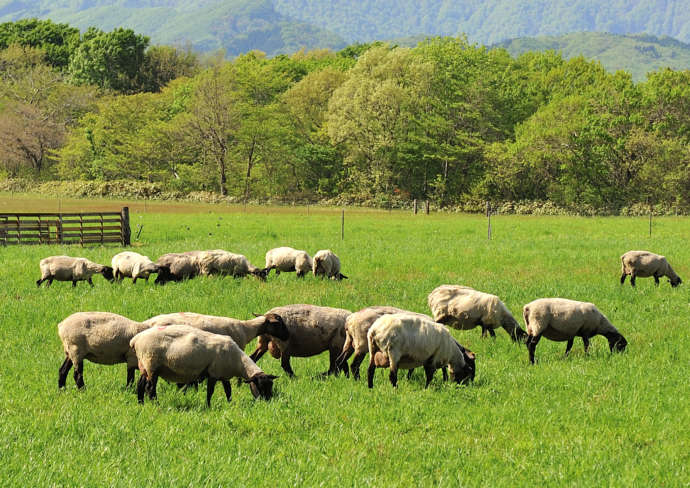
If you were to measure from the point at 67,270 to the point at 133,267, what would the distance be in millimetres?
1983

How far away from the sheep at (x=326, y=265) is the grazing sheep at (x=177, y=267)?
397cm

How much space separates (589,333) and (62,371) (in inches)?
414

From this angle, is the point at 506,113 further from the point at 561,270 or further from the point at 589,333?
the point at 589,333

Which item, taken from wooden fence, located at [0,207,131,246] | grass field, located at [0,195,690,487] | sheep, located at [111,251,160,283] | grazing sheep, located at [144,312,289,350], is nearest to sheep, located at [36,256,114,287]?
sheep, located at [111,251,160,283]

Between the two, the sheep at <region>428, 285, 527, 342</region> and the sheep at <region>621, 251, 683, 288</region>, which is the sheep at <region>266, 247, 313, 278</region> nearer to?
the sheep at <region>428, 285, 527, 342</region>

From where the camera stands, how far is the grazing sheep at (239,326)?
37.9 ft

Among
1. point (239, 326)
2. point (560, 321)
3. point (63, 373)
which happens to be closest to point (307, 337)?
point (239, 326)

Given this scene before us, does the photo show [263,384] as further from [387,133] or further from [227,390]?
[387,133]

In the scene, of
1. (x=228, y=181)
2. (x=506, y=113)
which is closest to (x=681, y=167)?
(x=506, y=113)

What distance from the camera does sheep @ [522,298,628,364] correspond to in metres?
13.5

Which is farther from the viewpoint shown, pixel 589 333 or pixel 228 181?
pixel 228 181

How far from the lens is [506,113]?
254ft

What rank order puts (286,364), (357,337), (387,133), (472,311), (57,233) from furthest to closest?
(387,133), (57,233), (472,311), (286,364), (357,337)

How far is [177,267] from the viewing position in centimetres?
2112
